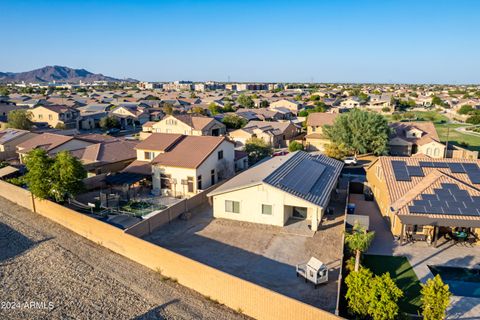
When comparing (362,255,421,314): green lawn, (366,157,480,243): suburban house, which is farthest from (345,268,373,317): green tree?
(366,157,480,243): suburban house

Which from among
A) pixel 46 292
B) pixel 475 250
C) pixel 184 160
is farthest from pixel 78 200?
pixel 475 250

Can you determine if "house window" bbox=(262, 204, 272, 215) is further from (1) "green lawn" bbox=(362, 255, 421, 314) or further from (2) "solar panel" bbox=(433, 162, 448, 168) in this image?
(2) "solar panel" bbox=(433, 162, 448, 168)

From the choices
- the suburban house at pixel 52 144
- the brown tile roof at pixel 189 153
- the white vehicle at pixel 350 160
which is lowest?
the white vehicle at pixel 350 160

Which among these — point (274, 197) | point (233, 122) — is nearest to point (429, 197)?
point (274, 197)

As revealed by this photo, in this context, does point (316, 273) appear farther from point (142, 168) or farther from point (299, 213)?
point (142, 168)

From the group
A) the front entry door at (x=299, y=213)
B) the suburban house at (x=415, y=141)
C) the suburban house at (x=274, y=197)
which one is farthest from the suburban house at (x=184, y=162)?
the suburban house at (x=415, y=141)

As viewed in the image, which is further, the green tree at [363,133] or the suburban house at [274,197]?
the green tree at [363,133]

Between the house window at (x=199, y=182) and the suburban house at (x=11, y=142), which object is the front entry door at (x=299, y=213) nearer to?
the house window at (x=199, y=182)
